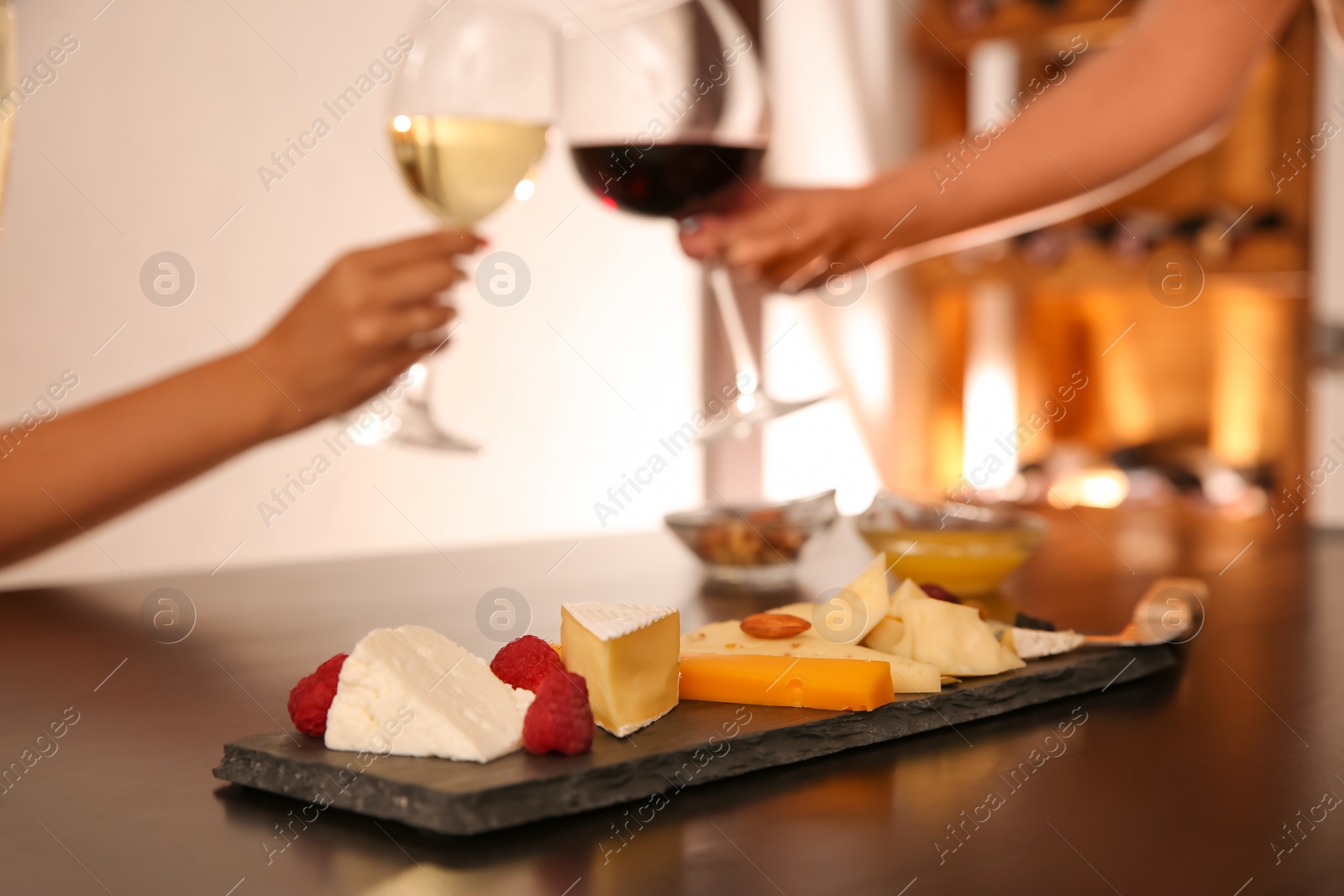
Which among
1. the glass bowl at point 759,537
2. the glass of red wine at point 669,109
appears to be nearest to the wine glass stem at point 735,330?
the glass of red wine at point 669,109

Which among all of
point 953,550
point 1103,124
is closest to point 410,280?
point 953,550

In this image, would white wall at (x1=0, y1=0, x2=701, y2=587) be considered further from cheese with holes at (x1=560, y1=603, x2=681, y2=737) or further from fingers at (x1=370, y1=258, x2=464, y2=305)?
cheese with holes at (x1=560, y1=603, x2=681, y2=737)

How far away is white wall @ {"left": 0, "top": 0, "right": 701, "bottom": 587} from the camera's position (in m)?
2.04

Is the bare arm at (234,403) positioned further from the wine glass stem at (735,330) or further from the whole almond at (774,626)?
the whole almond at (774,626)

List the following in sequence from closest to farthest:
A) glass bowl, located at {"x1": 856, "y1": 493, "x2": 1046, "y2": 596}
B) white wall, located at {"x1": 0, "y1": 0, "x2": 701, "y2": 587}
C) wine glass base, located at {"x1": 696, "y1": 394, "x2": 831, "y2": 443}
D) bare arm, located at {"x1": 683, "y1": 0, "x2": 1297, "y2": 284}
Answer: glass bowl, located at {"x1": 856, "y1": 493, "x2": 1046, "y2": 596}, wine glass base, located at {"x1": 696, "y1": 394, "x2": 831, "y2": 443}, bare arm, located at {"x1": 683, "y1": 0, "x2": 1297, "y2": 284}, white wall, located at {"x1": 0, "y1": 0, "x2": 701, "y2": 587}

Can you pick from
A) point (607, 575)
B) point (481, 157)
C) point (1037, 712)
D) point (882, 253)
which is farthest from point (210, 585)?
point (882, 253)

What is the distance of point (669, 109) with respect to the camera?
107cm

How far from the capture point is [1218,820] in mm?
443

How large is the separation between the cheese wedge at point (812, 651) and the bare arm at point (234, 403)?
1.78ft

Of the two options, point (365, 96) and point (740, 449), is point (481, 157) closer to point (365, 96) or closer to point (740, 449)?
point (365, 96)

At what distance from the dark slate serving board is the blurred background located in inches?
45.2

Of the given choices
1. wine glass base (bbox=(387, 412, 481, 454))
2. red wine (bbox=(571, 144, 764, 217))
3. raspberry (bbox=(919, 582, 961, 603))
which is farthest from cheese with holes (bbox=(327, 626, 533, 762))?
red wine (bbox=(571, 144, 764, 217))

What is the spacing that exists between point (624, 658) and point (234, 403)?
2.38ft

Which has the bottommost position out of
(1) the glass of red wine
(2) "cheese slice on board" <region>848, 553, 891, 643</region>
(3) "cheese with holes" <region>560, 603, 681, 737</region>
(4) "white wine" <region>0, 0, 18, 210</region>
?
(2) "cheese slice on board" <region>848, 553, 891, 643</region>
